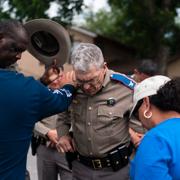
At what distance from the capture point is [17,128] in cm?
303

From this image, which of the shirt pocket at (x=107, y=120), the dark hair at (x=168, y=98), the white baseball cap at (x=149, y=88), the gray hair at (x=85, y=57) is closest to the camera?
the dark hair at (x=168, y=98)

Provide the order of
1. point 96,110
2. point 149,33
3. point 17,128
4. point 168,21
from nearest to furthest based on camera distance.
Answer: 1. point 17,128
2. point 96,110
3. point 168,21
4. point 149,33

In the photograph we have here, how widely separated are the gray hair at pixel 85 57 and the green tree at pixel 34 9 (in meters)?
9.67

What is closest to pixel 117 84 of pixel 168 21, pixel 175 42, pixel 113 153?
pixel 113 153

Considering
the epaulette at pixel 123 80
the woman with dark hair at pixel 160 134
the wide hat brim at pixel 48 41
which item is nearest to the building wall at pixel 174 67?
the epaulette at pixel 123 80

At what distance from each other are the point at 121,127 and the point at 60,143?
1.74 feet

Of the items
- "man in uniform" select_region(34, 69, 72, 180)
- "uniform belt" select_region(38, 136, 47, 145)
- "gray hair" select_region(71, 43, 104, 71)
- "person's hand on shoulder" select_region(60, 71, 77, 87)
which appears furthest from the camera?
"uniform belt" select_region(38, 136, 47, 145)

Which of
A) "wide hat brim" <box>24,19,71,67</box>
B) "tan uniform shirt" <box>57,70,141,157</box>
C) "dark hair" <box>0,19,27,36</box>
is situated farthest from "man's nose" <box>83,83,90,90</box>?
"dark hair" <box>0,19,27,36</box>

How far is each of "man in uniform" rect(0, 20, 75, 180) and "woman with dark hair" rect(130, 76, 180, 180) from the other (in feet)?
2.13

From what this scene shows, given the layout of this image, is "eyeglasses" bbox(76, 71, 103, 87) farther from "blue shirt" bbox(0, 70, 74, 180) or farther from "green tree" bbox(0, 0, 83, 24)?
"green tree" bbox(0, 0, 83, 24)

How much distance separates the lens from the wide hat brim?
3623 mm

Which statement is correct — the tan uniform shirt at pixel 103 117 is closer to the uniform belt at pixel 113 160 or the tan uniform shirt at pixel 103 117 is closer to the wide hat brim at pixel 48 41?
the uniform belt at pixel 113 160

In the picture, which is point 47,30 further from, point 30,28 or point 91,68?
point 91,68

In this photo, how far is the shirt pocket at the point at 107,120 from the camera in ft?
12.5
